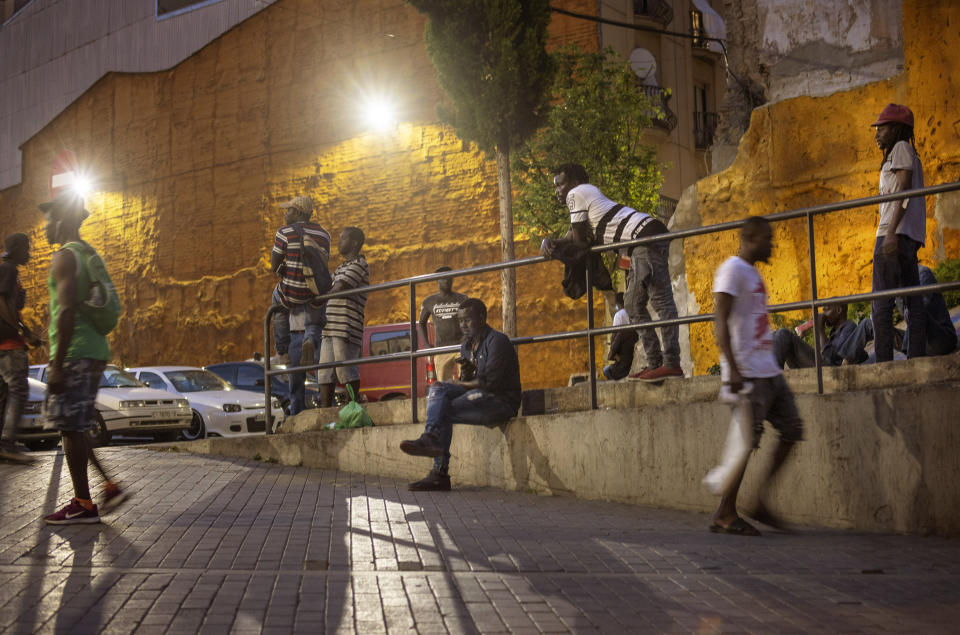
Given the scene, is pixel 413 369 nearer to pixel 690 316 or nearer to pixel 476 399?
pixel 476 399

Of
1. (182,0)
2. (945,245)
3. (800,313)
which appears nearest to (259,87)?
(182,0)

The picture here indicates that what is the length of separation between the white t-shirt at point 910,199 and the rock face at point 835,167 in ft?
18.9

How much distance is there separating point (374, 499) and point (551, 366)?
17.2 metres

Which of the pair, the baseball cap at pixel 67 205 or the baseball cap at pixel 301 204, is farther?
the baseball cap at pixel 301 204

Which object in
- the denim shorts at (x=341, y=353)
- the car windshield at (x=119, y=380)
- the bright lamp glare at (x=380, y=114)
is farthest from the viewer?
the bright lamp glare at (x=380, y=114)

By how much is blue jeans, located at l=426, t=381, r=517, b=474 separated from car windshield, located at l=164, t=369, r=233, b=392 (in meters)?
9.78

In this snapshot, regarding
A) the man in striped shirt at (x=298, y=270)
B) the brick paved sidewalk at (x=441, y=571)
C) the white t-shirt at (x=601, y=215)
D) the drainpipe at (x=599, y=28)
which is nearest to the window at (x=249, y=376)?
the man in striped shirt at (x=298, y=270)

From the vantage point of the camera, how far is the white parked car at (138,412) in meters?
16.1

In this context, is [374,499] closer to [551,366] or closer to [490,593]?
[490,593]

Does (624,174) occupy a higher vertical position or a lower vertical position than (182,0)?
lower

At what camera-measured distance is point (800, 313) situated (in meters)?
15.5

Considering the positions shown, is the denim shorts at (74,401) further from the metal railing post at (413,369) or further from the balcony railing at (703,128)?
the balcony railing at (703,128)

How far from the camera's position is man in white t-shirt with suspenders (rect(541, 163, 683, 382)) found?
27.9 ft

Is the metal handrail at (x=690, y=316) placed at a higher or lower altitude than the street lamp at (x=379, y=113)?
lower
